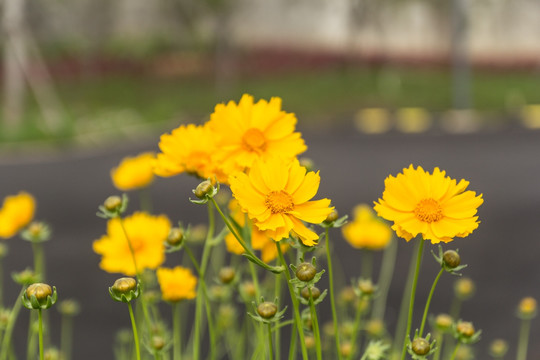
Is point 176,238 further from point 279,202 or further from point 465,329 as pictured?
point 465,329

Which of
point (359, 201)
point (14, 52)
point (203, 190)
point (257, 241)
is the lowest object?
point (359, 201)

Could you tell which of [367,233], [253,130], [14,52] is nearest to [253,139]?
[253,130]

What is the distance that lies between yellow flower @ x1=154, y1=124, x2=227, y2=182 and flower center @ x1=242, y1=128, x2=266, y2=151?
3cm

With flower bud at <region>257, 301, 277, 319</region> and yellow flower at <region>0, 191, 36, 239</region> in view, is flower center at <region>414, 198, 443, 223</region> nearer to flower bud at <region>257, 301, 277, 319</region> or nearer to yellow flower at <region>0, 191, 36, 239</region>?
flower bud at <region>257, 301, 277, 319</region>

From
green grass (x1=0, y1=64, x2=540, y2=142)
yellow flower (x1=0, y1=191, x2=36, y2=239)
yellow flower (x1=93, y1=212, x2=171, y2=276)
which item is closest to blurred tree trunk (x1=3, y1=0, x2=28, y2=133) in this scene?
green grass (x1=0, y1=64, x2=540, y2=142)

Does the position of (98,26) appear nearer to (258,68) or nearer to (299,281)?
(258,68)

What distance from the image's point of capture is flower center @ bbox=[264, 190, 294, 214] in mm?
475

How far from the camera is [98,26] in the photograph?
411 inches

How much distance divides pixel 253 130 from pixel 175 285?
0.25 m

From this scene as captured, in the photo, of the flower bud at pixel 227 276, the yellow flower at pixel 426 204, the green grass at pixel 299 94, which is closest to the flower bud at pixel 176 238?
the flower bud at pixel 227 276

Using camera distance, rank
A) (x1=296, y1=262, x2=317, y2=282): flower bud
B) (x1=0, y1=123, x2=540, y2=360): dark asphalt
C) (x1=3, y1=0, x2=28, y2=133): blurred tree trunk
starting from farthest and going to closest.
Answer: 1. (x1=3, y1=0, x2=28, y2=133): blurred tree trunk
2. (x1=0, y1=123, x2=540, y2=360): dark asphalt
3. (x1=296, y1=262, x2=317, y2=282): flower bud

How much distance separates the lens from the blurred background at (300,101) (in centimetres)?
248

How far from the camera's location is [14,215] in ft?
2.68

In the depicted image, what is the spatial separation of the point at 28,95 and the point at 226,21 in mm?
3353
